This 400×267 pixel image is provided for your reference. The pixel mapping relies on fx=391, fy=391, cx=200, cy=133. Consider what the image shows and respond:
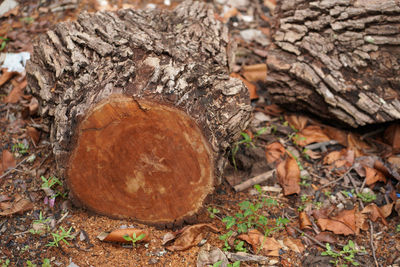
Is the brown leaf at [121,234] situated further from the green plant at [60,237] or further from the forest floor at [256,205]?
the green plant at [60,237]

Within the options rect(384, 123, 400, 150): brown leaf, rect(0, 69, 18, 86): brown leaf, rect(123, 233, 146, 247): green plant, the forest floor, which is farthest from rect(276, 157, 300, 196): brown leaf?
rect(0, 69, 18, 86): brown leaf

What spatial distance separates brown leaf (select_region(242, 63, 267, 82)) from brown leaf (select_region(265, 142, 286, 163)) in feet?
2.64

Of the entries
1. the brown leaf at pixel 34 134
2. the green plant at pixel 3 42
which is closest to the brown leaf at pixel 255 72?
the brown leaf at pixel 34 134

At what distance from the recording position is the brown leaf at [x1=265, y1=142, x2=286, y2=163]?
3004mm

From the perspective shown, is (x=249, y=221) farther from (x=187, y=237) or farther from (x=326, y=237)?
(x=326, y=237)

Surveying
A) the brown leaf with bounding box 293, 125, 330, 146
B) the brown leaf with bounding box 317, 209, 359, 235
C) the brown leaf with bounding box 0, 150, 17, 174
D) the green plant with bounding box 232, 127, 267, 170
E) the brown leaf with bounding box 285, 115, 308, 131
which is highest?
the brown leaf with bounding box 0, 150, 17, 174

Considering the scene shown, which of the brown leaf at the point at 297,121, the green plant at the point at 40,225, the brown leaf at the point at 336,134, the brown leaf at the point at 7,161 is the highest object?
the brown leaf at the point at 7,161

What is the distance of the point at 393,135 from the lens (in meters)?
3.15

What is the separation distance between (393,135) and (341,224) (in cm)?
104

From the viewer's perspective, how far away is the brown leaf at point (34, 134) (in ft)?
9.57

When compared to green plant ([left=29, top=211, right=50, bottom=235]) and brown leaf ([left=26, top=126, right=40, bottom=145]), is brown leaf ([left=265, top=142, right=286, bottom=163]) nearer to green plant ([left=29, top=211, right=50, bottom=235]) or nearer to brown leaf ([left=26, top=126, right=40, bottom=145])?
green plant ([left=29, top=211, right=50, bottom=235])

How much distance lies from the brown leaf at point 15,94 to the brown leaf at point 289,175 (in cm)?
223

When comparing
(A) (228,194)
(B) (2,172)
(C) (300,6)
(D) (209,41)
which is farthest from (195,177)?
(C) (300,6)

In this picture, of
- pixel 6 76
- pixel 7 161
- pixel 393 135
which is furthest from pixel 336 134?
pixel 6 76
